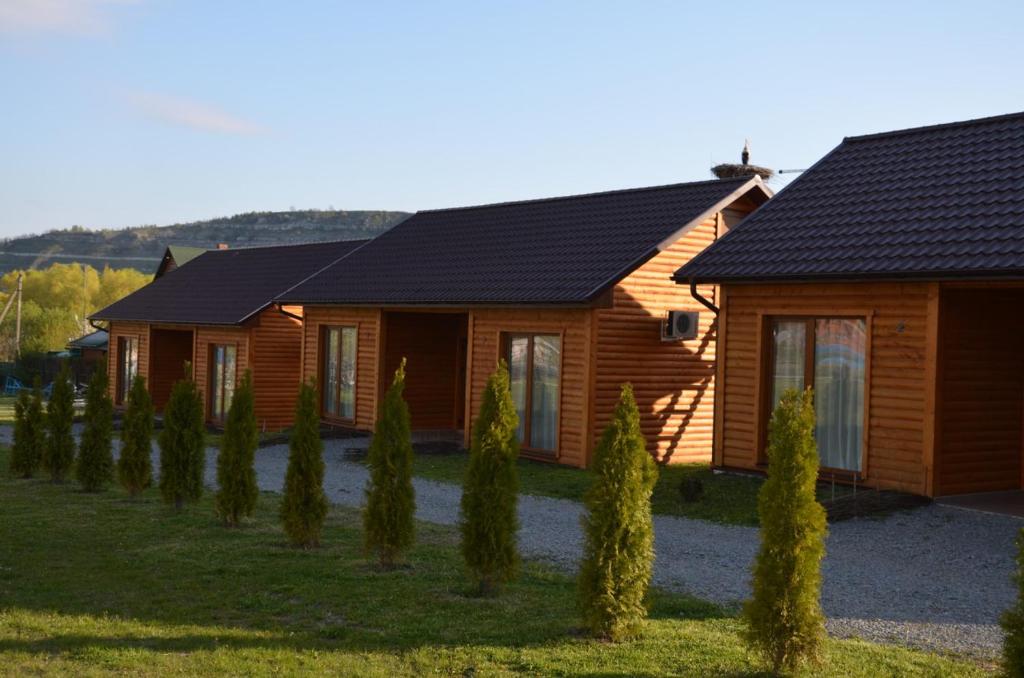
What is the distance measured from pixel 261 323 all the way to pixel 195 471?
12.2m

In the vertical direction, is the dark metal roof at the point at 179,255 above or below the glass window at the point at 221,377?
above

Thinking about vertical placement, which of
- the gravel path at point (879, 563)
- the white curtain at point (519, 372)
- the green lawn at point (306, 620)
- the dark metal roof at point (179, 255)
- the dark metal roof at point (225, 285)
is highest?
the dark metal roof at point (179, 255)

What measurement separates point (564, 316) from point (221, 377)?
1190 cm

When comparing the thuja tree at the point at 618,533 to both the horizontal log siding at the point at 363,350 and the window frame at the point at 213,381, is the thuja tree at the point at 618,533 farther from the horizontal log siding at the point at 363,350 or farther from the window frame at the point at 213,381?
the window frame at the point at 213,381

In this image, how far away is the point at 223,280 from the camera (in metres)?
29.0

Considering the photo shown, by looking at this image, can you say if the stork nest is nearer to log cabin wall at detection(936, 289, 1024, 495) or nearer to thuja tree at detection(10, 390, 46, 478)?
log cabin wall at detection(936, 289, 1024, 495)

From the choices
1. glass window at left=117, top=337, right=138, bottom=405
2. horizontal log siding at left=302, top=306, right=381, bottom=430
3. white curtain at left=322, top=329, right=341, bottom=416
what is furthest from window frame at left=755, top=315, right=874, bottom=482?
glass window at left=117, top=337, right=138, bottom=405

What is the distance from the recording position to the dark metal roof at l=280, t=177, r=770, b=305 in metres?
17.5

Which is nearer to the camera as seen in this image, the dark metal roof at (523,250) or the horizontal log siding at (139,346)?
the dark metal roof at (523,250)

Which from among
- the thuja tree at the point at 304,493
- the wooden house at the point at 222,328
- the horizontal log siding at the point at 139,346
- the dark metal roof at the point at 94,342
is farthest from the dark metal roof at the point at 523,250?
the dark metal roof at the point at 94,342

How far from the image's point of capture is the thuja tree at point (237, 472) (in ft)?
37.0

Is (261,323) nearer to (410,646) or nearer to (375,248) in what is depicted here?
(375,248)

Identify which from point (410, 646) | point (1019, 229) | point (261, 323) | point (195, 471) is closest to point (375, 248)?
point (261, 323)

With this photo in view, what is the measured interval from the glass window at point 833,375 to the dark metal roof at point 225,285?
14168 millimetres
